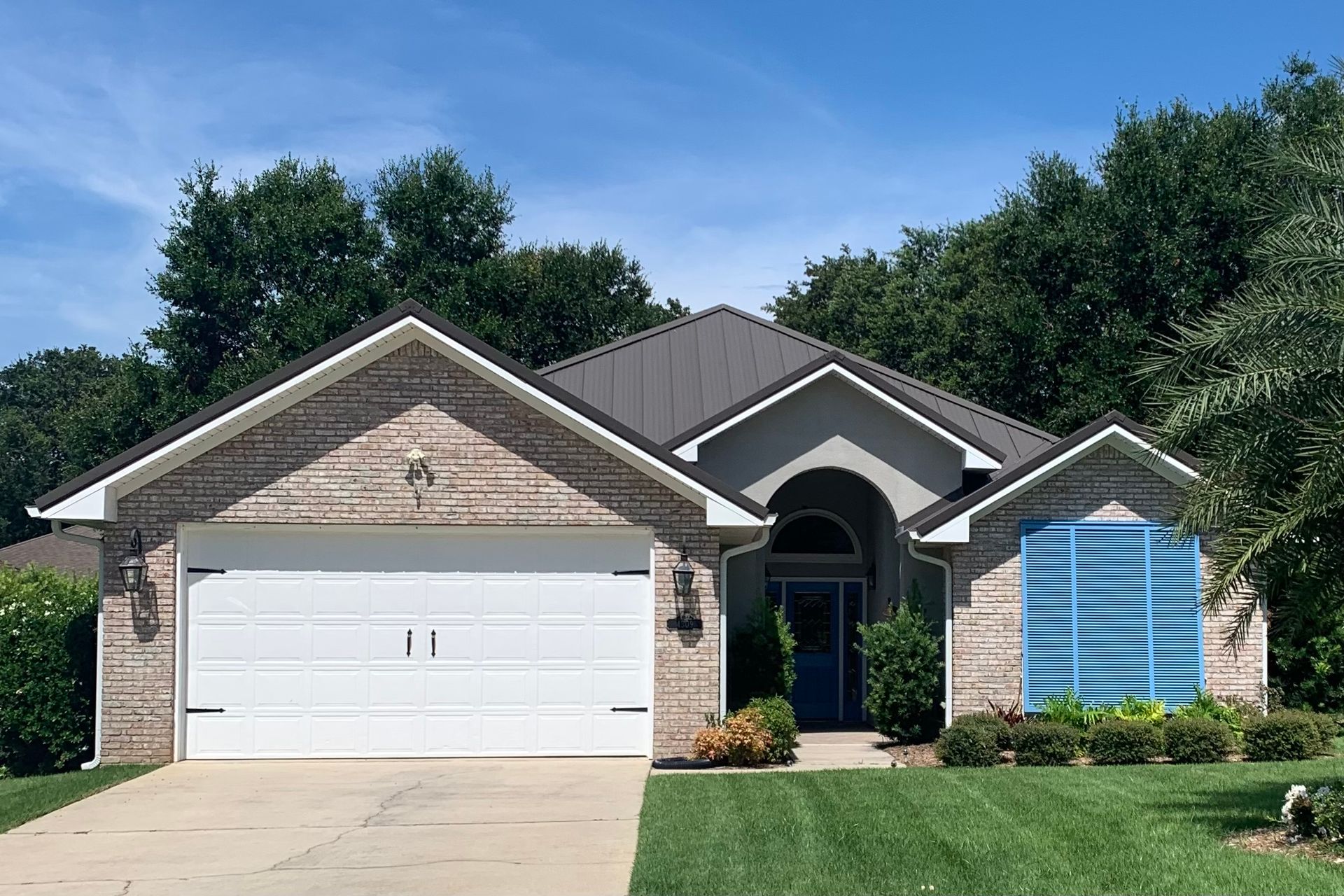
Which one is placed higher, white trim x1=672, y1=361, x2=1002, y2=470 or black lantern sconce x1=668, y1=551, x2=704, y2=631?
white trim x1=672, y1=361, x2=1002, y2=470

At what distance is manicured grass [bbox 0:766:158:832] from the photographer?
468 inches

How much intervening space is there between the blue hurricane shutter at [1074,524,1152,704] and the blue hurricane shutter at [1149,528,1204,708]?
15 centimetres

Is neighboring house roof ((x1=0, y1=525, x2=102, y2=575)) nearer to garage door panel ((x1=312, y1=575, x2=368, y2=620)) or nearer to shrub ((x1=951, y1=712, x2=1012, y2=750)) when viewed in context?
garage door panel ((x1=312, y1=575, x2=368, y2=620))

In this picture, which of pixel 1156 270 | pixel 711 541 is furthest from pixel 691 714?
pixel 1156 270

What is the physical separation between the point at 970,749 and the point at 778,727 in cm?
214

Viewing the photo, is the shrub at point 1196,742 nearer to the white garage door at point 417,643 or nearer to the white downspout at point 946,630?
the white downspout at point 946,630

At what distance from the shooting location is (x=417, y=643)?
15.1 meters

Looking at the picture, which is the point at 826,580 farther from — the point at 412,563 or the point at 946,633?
the point at 412,563

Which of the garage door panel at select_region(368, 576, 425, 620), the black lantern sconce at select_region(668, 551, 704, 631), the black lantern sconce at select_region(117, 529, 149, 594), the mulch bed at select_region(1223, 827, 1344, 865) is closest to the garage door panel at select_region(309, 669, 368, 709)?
the garage door panel at select_region(368, 576, 425, 620)

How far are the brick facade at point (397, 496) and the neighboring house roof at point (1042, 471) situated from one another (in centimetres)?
307

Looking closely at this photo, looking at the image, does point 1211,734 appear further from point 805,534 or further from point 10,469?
point 10,469

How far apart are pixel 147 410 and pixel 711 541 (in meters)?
→ 26.6

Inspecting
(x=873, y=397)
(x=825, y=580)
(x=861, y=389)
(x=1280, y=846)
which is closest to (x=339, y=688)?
(x=861, y=389)

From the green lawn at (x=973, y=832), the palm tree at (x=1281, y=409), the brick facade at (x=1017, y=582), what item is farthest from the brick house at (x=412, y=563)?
the palm tree at (x=1281, y=409)
